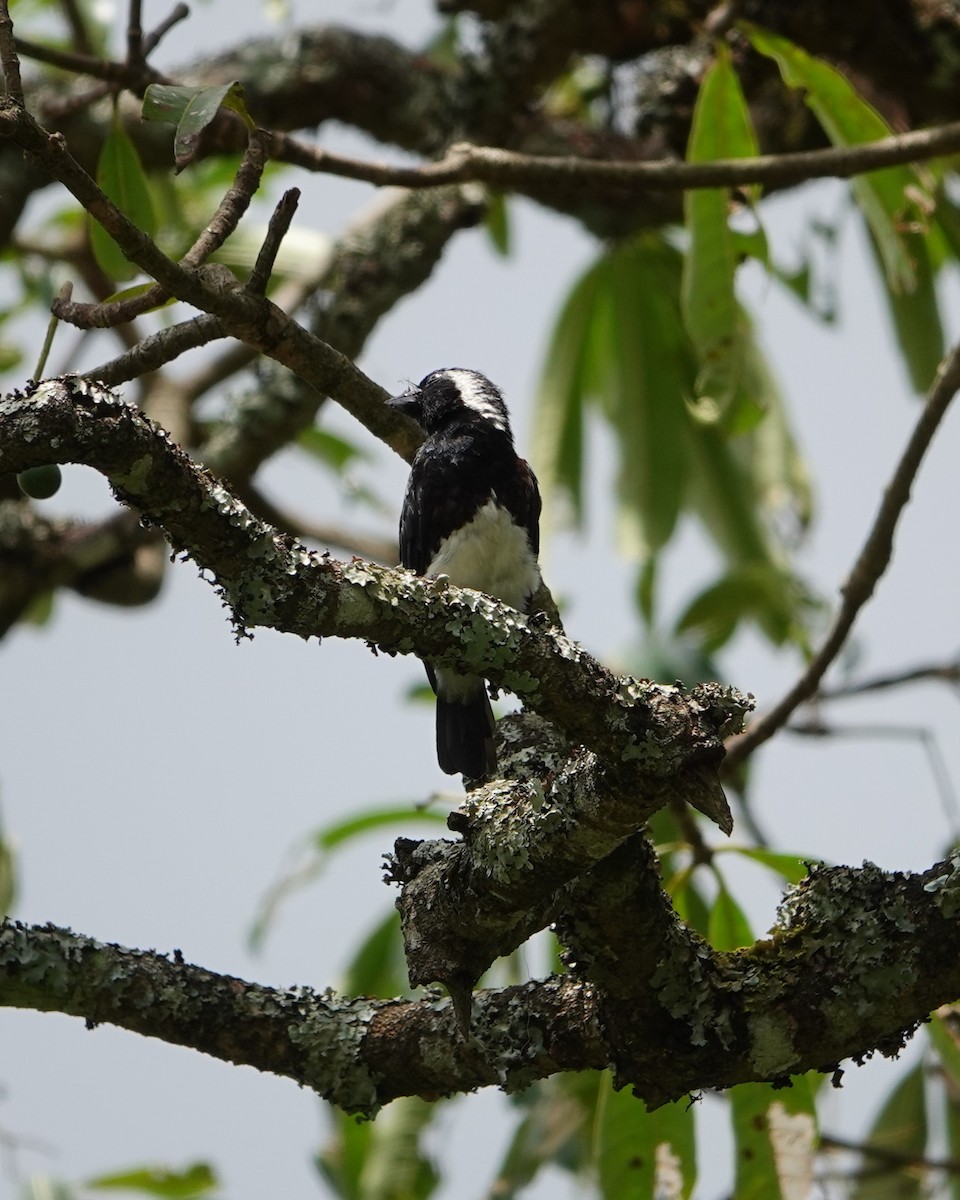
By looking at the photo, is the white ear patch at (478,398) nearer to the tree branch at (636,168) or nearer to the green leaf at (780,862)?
the tree branch at (636,168)

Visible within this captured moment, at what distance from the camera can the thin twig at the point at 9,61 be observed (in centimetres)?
193

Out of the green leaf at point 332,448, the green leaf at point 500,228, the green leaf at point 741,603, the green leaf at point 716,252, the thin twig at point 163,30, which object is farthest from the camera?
the green leaf at point 332,448

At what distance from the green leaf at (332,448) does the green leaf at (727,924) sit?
296 centimetres

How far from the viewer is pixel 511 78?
14.7 ft

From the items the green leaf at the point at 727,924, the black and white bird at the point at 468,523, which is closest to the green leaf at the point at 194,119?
the black and white bird at the point at 468,523

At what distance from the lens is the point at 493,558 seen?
128 inches

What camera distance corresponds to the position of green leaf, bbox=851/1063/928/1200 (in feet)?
12.6

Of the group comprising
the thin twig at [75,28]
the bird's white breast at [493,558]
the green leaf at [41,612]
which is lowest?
the bird's white breast at [493,558]

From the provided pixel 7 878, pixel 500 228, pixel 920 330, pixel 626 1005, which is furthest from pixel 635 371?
pixel 626 1005

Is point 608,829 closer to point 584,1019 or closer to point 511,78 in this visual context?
point 584,1019

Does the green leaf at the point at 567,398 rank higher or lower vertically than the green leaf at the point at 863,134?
higher

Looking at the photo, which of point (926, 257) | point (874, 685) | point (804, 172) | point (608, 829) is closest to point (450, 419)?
point (804, 172)

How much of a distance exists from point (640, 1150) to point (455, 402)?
1.74 m

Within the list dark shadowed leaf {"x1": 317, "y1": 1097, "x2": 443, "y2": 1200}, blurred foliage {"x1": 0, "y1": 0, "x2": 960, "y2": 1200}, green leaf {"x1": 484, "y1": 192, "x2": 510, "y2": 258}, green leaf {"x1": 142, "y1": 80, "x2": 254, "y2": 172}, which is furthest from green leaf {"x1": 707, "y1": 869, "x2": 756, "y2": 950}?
green leaf {"x1": 484, "y1": 192, "x2": 510, "y2": 258}
